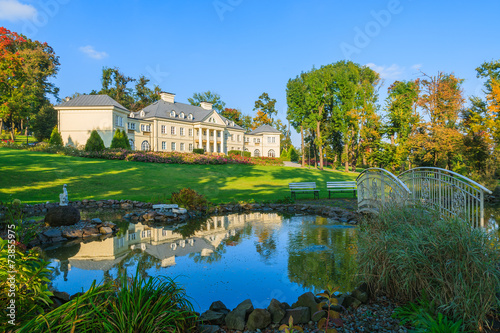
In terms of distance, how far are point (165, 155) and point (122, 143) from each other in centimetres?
573

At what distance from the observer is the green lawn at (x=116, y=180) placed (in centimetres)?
1525

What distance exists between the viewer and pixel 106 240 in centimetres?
782

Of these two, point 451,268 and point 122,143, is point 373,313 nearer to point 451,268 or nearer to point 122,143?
point 451,268

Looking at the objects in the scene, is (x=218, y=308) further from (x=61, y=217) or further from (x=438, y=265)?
(x=61, y=217)

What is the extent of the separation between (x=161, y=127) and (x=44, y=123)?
697 inches

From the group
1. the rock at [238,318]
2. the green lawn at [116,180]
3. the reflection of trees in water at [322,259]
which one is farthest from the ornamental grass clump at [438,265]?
the green lawn at [116,180]

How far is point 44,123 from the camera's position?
1704 inches

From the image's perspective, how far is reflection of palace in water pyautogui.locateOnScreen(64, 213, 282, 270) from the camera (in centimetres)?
614

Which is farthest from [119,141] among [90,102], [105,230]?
[105,230]

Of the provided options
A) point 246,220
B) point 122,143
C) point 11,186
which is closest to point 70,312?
point 246,220

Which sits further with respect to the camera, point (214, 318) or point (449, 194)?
point (449, 194)

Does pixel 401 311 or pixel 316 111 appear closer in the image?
pixel 401 311

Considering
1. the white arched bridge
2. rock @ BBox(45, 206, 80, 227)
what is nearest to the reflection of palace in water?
rock @ BBox(45, 206, 80, 227)

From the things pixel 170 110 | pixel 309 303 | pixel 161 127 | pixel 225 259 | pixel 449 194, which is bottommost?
pixel 225 259
